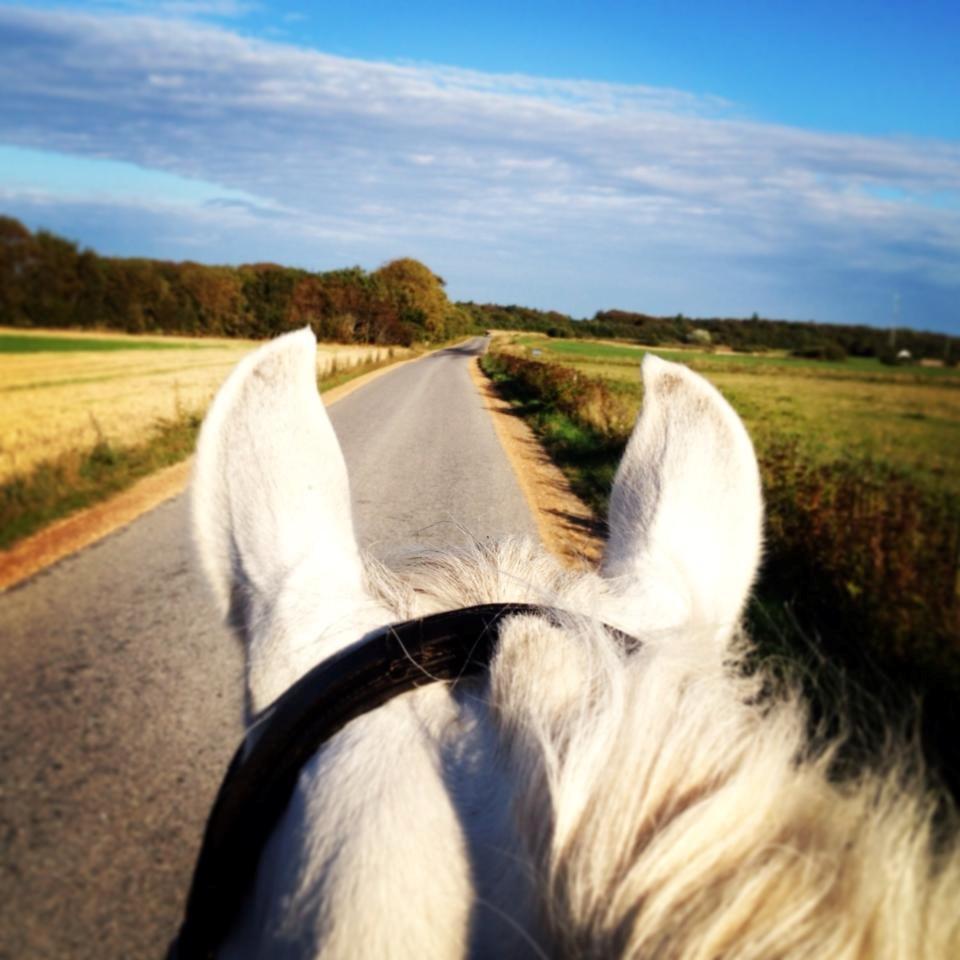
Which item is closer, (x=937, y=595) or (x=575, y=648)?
(x=575, y=648)

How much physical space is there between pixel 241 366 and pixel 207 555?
327 mm

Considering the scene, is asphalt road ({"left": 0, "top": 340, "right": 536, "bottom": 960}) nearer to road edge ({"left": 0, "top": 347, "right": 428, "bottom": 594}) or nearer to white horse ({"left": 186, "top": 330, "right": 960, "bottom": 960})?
road edge ({"left": 0, "top": 347, "right": 428, "bottom": 594})

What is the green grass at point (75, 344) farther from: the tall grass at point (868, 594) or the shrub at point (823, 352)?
the shrub at point (823, 352)

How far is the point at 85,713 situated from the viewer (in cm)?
401

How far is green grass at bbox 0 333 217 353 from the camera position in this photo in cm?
253

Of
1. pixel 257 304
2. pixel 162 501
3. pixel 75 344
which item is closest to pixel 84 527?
pixel 162 501

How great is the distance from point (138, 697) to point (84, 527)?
3.41 meters

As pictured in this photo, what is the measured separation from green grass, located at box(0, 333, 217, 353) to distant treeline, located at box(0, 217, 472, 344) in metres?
0.06

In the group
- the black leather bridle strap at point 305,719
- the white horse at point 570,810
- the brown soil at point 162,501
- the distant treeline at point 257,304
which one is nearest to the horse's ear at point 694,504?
the white horse at point 570,810

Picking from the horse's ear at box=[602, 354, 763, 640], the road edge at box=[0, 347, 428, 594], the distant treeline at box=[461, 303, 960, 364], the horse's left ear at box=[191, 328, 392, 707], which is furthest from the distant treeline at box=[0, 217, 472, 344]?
the road edge at box=[0, 347, 428, 594]

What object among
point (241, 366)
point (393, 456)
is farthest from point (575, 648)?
point (393, 456)

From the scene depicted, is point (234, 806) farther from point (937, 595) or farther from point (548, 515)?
point (548, 515)

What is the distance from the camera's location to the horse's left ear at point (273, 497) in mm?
1077

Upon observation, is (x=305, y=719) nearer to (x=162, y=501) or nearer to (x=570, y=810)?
(x=570, y=810)
